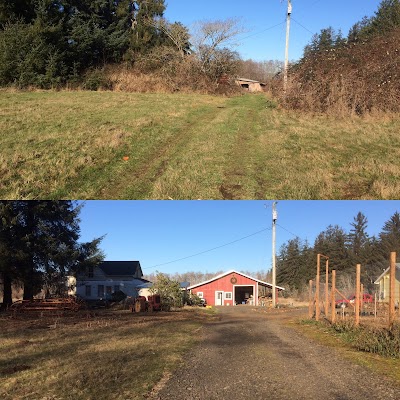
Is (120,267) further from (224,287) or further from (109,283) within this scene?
(224,287)

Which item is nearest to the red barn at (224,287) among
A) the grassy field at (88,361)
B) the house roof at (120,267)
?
the house roof at (120,267)

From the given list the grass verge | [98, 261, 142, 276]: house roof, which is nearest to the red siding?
[98, 261, 142, 276]: house roof

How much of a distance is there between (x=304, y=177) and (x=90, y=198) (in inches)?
188

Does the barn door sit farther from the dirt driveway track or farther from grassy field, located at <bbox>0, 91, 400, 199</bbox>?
the dirt driveway track

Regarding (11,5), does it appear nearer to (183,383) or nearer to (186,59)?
(186,59)

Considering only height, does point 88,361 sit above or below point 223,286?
above

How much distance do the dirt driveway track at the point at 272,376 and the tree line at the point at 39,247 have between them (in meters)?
13.4

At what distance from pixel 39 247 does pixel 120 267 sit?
23.5 meters

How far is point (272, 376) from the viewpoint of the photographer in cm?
639

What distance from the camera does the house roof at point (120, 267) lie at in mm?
44656

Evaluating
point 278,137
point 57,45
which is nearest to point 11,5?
point 57,45

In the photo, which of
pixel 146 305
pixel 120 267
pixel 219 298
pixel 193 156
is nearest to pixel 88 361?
pixel 193 156

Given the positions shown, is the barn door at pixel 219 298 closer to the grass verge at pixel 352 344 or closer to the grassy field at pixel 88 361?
the grass verge at pixel 352 344

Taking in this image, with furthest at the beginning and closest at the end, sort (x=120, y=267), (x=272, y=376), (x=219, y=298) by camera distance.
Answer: (x=120, y=267), (x=219, y=298), (x=272, y=376)
